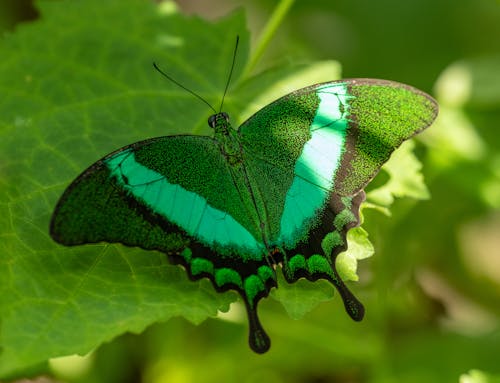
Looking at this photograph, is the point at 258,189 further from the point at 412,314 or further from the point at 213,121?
the point at 412,314

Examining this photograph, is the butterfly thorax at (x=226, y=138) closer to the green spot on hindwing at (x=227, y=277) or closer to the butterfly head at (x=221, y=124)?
the butterfly head at (x=221, y=124)

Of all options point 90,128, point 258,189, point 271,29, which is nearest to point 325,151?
point 258,189

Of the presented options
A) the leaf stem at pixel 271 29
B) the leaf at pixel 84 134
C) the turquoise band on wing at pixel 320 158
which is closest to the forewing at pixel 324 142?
the turquoise band on wing at pixel 320 158

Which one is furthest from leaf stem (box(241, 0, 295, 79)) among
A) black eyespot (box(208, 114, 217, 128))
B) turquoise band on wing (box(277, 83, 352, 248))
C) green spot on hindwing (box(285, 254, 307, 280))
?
green spot on hindwing (box(285, 254, 307, 280))

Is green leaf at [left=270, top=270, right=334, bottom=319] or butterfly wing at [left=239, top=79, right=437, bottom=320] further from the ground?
butterfly wing at [left=239, top=79, right=437, bottom=320]

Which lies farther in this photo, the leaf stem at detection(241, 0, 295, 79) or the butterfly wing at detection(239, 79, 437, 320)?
the leaf stem at detection(241, 0, 295, 79)

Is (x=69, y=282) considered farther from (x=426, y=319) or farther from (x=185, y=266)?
(x=426, y=319)

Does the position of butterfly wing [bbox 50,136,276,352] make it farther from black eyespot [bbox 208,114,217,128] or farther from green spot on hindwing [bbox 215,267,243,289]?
black eyespot [bbox 208,114,217,128]
